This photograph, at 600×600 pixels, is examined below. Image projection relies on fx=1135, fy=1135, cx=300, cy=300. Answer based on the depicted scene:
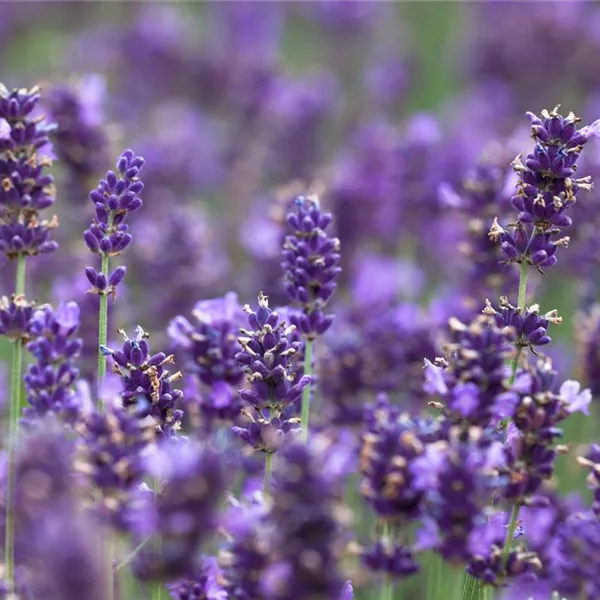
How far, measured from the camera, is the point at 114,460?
78.7 inches

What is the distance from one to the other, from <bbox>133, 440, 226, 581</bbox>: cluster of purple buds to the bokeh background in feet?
6.54

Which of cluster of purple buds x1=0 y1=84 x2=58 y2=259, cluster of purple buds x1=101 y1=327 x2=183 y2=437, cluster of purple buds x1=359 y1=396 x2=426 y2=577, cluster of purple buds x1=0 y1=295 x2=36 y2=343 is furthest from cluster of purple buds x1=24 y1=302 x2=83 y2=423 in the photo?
cluster of purple buds x1=359 y1=396 x2=426 y2=577

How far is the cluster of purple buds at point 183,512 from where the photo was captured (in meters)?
1.76

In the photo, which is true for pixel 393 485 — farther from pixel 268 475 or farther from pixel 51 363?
pixel 51 363

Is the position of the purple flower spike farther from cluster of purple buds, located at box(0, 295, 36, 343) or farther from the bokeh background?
the bokeh background

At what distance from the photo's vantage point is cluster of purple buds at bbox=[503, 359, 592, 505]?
7.13 feet

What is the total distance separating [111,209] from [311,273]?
532 millimetres

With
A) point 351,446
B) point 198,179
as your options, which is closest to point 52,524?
point 351,446

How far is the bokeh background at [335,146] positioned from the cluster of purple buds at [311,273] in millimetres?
1081

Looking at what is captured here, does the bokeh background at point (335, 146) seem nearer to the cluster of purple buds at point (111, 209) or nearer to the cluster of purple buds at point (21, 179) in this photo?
the cluster of purple buds at point (21, 179)

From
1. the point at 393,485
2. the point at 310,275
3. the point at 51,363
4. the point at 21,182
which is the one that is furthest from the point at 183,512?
the point at 21,182

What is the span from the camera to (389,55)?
355 inches

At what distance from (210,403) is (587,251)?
2310 mm

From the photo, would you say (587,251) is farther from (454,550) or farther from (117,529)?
(117,529)
